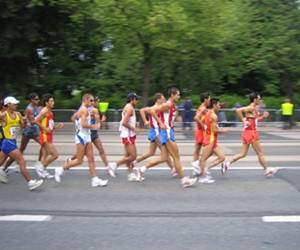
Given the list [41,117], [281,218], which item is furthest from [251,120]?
[41,117]

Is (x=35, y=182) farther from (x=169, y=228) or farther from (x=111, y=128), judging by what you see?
(x=111, y=128)

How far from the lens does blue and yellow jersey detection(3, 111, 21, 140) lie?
35.6 ft

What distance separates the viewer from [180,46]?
97.0ft

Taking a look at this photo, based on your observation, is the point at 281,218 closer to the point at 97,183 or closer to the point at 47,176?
the point at 97,183

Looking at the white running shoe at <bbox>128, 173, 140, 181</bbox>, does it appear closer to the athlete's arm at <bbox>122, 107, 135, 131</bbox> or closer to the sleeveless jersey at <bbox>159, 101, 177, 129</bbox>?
the athlete's arm at <bbox>122, 107, 135, 131</bbox>

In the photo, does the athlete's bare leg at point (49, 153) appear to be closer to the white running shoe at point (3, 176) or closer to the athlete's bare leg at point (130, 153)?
the white running shoe at point (3, 176)

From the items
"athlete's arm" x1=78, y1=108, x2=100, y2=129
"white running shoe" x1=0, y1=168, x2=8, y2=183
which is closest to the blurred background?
"white running shoe" x1=0, y1=168, x2=8, y2=183

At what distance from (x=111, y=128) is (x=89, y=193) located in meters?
17.9

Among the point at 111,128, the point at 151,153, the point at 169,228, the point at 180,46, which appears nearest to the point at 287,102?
the point at 180,46

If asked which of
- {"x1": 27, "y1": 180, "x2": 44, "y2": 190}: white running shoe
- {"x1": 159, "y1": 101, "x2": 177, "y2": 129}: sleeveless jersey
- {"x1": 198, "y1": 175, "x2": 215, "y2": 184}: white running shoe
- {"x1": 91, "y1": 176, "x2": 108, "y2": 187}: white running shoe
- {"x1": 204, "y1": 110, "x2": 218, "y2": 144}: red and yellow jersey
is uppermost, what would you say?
{"x1": 159, "y1": 101, "x2": 177, "y2": 129}: sleeveless jersey

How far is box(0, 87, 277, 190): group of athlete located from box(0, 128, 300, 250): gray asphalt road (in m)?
0.29

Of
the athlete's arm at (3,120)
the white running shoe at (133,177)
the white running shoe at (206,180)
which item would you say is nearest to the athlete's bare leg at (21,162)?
the athlete's arm at (3,120)

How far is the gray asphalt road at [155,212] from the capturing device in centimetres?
728

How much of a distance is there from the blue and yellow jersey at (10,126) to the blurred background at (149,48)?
15858 mm
